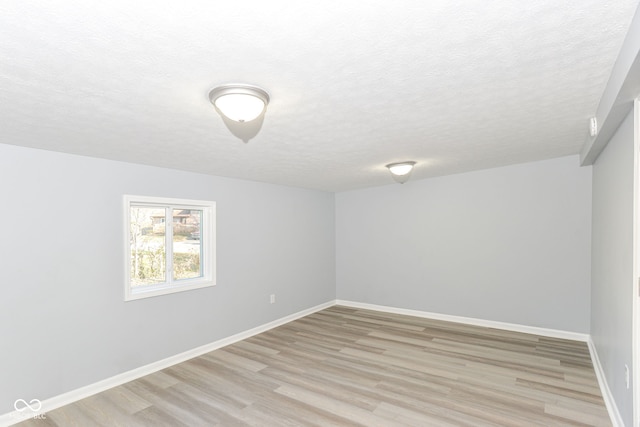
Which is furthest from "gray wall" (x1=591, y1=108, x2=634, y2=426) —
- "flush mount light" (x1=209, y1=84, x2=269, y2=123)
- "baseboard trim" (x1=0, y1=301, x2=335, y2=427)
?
"baseboard trim" (x1=0, y1=301, x2=335, y2=427)

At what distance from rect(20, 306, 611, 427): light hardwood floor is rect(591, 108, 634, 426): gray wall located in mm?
403

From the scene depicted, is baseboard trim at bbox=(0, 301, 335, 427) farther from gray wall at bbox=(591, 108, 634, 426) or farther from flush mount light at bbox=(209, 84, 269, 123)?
gray wall at bbox=(591, 108, 634, 426)

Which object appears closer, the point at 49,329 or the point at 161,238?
the point at 49,329

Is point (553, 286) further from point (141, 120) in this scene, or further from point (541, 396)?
point (141, 120)

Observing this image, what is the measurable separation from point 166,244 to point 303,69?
2.99 metres

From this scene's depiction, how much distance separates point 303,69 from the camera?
168cm

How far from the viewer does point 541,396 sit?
114 inches

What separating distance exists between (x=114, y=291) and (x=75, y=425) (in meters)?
1.11

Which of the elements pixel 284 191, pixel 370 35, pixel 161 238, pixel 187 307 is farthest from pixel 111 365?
pixel 370 35

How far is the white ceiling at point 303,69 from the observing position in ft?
4.13

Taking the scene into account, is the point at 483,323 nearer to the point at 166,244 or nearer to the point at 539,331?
the point at 539,331

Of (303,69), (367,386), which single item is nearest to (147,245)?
(367,386)
